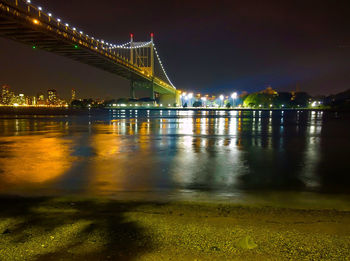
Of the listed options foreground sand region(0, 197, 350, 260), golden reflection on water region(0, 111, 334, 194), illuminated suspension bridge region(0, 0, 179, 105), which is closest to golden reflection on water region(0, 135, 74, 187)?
golden reflection on water region(0, 111, 334, 194)

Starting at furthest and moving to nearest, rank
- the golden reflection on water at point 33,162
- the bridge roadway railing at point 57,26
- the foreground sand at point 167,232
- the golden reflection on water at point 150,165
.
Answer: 1. the bridge roadway railing at point 57,26
2. the golden reflection on water at point 33,162
3. the golden reflection on water at point 150,165
4. the foreground sand at point 167,232

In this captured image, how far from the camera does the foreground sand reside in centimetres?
326

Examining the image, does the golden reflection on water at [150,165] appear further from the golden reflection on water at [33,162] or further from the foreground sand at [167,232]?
the foreground sand at [167,232]

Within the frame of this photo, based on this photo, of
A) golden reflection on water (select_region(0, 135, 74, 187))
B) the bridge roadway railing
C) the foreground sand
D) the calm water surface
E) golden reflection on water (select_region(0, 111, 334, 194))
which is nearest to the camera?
the foreground sand

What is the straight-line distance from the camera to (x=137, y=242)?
138 inches

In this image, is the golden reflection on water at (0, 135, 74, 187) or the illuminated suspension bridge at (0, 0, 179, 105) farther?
the illuminated suspension bridge at (0, 0, 179, 105)

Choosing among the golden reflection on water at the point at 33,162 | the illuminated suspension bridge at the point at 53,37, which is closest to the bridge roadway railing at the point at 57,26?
the illuminated suspension bridge at the point at 53,37

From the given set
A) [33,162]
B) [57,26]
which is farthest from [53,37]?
[33,162]

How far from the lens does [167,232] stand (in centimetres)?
379

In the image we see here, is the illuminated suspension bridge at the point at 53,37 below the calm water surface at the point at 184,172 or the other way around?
the other way around

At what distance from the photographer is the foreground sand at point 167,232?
326cm

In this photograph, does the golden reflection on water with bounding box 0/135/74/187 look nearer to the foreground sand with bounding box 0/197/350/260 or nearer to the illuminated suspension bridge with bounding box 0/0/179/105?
the foreground sand with bounding box 0/197/350/260

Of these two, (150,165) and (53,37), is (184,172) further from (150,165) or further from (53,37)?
(53,37)

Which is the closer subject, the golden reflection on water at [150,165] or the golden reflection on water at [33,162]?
the golden reflection on water at [150,165]
